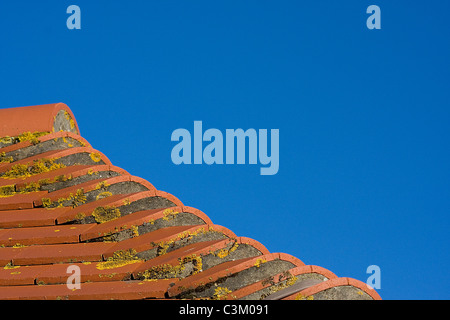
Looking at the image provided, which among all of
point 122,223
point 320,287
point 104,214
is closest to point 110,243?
point 122,223

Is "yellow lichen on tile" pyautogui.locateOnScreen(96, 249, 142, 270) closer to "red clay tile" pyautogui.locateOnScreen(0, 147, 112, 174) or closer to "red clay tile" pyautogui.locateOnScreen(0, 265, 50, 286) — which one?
"red clay tile" pyautogui.locateOnScreen(0, 265, 50, 286)

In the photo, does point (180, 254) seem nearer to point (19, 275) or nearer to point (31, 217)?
point (19, 275)

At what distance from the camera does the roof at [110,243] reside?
337cm

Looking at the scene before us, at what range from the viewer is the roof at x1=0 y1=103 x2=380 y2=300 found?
132 inches

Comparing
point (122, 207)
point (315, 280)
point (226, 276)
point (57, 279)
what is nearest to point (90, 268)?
point (57, 279)

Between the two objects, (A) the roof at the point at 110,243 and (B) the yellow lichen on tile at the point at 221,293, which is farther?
(A) the roof at the point at 110,243

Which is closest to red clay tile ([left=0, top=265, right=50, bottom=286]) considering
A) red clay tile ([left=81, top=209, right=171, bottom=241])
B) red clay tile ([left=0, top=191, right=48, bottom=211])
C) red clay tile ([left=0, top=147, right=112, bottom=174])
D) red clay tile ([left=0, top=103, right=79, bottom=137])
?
red clay tile ([left=81, top=209, right=171, bottom=241])

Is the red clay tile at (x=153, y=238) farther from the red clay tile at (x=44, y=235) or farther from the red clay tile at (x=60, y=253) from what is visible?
the red clay tile at (x=44, y=235)

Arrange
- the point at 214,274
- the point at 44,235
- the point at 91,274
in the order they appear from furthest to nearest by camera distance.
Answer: the point at 44,235, the point at 91,274, the point at 214,274

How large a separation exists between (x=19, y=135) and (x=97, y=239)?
176 centimetres

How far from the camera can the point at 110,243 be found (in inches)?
159

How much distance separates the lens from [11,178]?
477cm

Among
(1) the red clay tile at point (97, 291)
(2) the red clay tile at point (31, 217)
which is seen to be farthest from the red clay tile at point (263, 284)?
(2) the red clay tile at point (31, 217)
